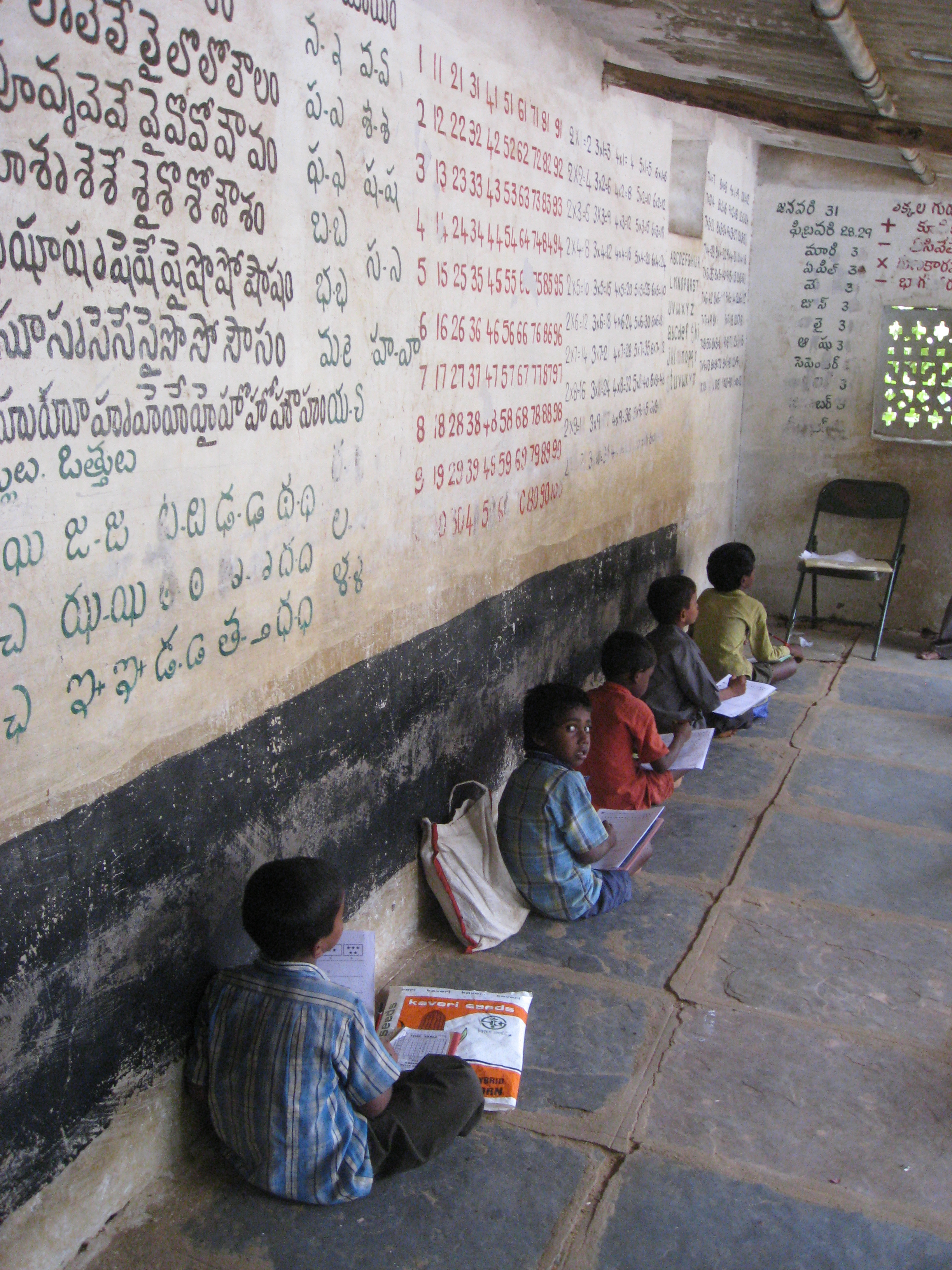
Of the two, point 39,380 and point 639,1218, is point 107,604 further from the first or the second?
point 639,1218

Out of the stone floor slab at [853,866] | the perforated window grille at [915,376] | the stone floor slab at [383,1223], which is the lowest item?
the stone floor slab at [853,866]

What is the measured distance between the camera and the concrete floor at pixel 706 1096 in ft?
7.34

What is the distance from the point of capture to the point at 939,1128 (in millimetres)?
2588

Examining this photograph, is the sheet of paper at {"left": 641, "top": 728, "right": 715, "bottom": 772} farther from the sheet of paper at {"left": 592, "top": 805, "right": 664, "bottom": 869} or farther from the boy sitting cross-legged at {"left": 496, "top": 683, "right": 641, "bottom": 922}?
the boy sitting cross-legged at {"left": 496, "top": 683, "right": 641, "bottom": 922}

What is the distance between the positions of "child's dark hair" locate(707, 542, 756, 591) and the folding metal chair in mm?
1185

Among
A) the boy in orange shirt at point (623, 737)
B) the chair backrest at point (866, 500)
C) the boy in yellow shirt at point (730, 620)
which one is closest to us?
the boy in orange shirt at point (623, 737)

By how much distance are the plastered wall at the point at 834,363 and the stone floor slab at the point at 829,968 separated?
4.10 m

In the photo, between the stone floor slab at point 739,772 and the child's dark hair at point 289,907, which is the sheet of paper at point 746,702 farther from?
the child's dark hair at point 289,907

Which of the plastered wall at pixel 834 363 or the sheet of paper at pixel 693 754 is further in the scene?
the plastered wall at pixel 834 363

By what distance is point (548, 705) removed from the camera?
3432 millimetres

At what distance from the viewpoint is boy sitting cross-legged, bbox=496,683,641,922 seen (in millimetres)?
3412

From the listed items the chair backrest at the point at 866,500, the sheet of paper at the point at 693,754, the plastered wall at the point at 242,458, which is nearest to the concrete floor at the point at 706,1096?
the sheet of paper at the point at 693,754

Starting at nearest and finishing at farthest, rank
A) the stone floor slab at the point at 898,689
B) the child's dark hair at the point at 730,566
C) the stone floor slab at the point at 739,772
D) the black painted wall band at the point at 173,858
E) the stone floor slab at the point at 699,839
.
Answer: the black painted wall band at the point at 173,858 < the stone floor slab at the point at 699,839 < the stone floor slab at the point at 739,772 < the child's dark hair at the point at 730,566 < the stone floor slab at the point at 898,689

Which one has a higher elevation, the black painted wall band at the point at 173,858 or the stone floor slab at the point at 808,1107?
the black painted wall band at the point at 173,858
